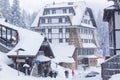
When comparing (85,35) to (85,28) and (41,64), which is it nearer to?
Result: (85,28)

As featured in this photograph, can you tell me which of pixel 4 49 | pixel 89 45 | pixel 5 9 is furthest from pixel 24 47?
→ pixel 5 9

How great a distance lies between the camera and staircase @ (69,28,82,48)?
7044cm

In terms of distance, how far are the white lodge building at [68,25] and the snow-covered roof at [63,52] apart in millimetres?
1867

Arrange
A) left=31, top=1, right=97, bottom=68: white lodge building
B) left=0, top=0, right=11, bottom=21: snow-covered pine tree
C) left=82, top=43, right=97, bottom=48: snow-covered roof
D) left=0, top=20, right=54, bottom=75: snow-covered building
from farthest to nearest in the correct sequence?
left=0, top=0, right=11, bottom=21: snow-covered pine tree < left=82, top=43, right=97, bottom=48: snow-covered roof < left=31, top=1, right=97, bottom=68: white lodge building < left=0, top=20, right=54, bottom=75: snow-covered building

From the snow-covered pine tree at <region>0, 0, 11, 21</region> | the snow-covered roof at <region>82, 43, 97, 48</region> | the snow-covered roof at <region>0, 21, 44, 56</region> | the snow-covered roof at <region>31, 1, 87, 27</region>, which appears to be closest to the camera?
the snow-covered roof at <region>0, 21, 44, 56</region>

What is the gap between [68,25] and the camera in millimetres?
70125

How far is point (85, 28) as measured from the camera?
242 feet

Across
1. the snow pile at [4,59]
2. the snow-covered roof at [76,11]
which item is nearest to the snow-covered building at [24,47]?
the snow pile at [4,59]

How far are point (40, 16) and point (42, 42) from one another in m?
35.0

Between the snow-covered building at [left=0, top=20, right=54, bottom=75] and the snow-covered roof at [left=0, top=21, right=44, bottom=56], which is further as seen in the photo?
the snow-covered roof at [left=0, top=21, right=44, bottom=56]

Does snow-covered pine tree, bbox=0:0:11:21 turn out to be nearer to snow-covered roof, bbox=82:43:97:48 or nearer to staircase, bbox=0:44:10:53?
snow-covered roof, bbox=82:43:97:48

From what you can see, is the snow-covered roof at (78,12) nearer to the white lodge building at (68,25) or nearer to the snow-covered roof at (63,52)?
the white lodge building at (68,25)

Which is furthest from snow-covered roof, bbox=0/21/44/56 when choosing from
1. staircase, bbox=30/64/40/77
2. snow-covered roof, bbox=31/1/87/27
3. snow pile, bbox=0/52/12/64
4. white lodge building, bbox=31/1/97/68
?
white lodge building, bbox=31/1/97/68

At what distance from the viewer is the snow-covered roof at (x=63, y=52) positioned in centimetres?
6392
